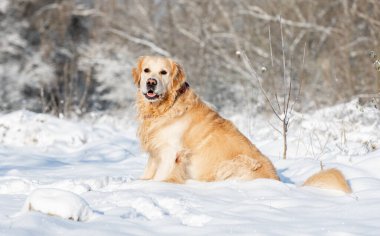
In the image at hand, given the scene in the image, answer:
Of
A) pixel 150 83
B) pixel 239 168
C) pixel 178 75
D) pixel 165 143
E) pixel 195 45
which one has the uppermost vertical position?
pixel 195 45

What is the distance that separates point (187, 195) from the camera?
14.3 ft

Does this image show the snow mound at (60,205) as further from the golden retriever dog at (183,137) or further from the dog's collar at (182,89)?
the dog's collar at (182,89)

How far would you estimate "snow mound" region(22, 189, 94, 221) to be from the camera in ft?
11.1

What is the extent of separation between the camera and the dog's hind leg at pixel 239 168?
5.22m

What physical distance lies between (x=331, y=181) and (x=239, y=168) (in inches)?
33.3

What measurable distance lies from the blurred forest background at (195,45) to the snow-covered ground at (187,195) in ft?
17.4

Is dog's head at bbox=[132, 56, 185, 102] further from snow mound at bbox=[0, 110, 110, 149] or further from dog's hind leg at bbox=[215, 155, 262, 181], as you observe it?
snow mound at bbox=[0, 110, 110, 149]

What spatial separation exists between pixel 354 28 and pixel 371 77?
194 cm

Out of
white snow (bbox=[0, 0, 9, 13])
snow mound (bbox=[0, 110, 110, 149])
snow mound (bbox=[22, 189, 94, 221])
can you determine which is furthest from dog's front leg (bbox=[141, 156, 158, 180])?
white snow (bbox=[0, 0, 9, 13])

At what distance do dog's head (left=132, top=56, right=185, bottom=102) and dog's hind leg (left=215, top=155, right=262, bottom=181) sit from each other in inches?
34.7

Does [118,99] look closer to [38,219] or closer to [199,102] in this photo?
[199,102]

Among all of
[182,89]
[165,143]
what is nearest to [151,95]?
[182,89]

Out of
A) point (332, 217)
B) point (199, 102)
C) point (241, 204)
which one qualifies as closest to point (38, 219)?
point (241, 204)

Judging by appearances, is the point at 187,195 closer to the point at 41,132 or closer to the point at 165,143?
the point at 165,143
